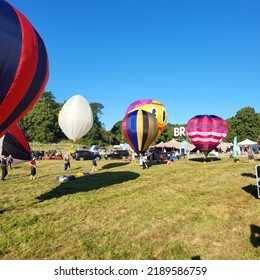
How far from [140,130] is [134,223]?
1501cm

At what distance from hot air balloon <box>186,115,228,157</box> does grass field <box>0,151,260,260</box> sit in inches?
463

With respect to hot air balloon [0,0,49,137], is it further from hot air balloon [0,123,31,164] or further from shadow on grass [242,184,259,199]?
hot air balloon [0,123,31,164]

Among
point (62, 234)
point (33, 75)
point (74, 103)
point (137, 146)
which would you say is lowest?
point (62, 234)

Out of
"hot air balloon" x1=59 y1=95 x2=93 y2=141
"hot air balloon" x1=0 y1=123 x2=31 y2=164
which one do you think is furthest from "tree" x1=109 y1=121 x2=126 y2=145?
"hot air balloon" x1=0 y1=123 x2=31 y2=164

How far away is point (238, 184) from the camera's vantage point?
12383mm

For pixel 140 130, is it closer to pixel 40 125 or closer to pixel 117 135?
pixel 40 125

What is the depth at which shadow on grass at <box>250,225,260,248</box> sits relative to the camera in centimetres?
591

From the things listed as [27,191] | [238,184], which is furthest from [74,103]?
[238,184]

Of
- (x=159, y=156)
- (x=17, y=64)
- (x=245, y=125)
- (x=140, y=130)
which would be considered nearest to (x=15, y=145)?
(x=140, y=130)

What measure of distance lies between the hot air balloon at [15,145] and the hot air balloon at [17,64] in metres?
15.2

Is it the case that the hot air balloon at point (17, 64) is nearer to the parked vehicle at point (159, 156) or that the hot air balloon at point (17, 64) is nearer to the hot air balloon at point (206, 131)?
the hot air balloon at point (206, 131)

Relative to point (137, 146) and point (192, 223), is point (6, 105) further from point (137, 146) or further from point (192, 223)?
point (137, 146)

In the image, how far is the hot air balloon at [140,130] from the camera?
22.2 m
